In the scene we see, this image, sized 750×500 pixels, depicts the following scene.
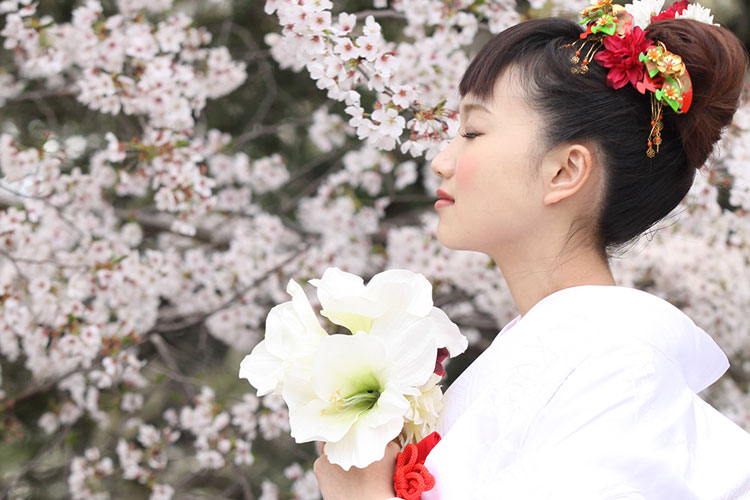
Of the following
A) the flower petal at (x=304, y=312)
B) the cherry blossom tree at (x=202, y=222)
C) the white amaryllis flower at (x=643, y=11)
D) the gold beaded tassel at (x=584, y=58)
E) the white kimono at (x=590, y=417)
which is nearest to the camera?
the white kimono at (x=590, y=417)

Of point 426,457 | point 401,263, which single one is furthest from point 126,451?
point 426,457

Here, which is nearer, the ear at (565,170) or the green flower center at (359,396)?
the green flower center at (359,396)

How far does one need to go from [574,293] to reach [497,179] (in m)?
0.21

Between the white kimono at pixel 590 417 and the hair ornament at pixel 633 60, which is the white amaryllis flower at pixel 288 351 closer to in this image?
the white kimono at pixel 590 417

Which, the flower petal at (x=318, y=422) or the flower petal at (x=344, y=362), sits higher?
the flower petal at (x=344, y=362)

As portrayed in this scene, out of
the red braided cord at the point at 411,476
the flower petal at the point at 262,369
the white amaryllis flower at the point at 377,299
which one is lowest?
the red braided cord at the point at 411,476

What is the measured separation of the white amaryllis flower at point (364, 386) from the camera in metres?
1.00

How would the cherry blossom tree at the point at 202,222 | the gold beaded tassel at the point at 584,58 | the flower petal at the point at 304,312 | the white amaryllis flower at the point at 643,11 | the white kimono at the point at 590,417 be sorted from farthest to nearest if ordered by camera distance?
the cherry blossom tree at the point at 202,222, the white amaryllis flower at the point at 643,11, the gold beaded tassel at the point at 584,58, the flower petal at the point at 304,312, the white kimono at the point at 590,417

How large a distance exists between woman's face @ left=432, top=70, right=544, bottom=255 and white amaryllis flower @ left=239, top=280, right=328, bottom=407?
27 cm

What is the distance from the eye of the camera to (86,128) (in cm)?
314

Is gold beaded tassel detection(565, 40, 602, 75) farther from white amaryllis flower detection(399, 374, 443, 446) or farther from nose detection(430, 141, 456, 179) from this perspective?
white amaryllis flower detection(399, 374, 443, 446)

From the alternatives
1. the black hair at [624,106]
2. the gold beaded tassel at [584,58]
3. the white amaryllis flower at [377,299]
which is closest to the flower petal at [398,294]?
the white amaryllis flower at [377,299]

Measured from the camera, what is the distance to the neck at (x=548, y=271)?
3.97 ft

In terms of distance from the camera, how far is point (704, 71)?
3.95 feet
